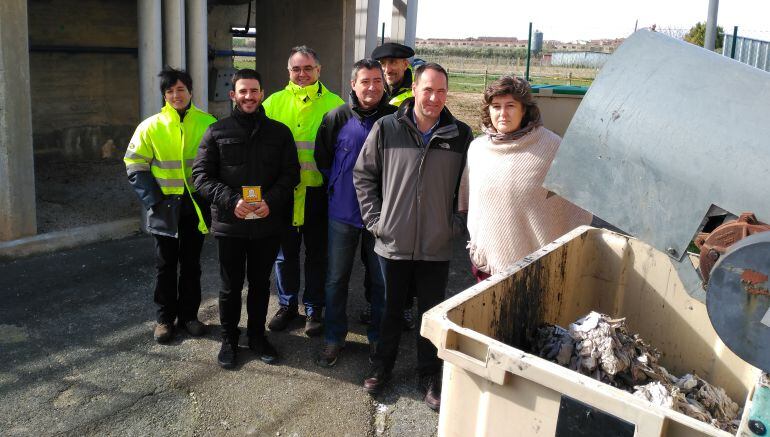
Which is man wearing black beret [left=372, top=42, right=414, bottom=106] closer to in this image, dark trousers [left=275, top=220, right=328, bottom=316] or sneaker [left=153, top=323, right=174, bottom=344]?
dark trousers [left=275, top=220, right=328, bottom=316]

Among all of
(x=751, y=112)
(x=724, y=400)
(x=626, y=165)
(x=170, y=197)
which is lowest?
(x=724, y=400)

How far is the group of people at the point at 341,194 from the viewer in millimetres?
3316

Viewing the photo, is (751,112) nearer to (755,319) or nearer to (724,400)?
(755,319)

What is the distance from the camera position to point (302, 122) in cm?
443

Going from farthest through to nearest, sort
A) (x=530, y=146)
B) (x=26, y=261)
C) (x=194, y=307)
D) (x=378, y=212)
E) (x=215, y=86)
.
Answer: (x=215, y=86)
(x=26, y=261)
(x=194, y=307)
(x=378, y=212)
(x=530, y=146)

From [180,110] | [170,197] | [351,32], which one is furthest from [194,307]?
[351,32]

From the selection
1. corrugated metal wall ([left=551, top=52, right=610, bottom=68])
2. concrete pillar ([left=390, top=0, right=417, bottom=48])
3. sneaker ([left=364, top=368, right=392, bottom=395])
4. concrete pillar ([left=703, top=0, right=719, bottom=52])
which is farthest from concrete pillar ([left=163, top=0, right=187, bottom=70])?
corrugated metal wall ([left=551, top=52, right=610, bottom=68])

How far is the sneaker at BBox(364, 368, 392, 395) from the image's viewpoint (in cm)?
391

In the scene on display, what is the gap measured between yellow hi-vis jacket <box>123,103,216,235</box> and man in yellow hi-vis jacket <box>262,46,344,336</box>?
1.88ft

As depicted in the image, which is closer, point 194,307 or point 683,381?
point 683,381

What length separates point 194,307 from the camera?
4.57 metres

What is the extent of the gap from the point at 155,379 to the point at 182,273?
740mm

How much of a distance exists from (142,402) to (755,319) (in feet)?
10.2

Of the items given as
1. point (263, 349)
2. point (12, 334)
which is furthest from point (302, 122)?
point (12, 334)
